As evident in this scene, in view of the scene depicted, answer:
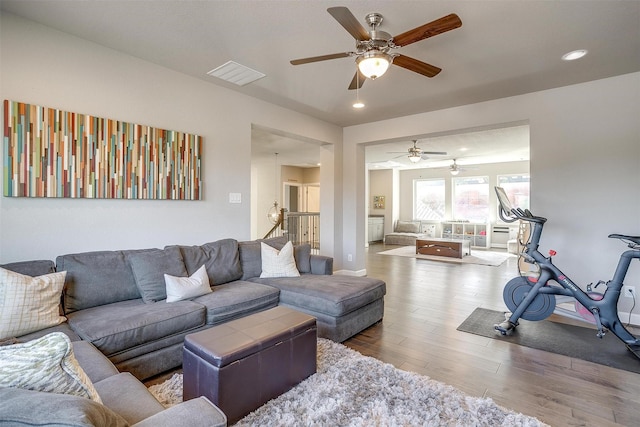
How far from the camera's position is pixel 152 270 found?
109 inches

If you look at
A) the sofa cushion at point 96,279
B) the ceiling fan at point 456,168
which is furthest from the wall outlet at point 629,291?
the ceiling fan at point 456,168

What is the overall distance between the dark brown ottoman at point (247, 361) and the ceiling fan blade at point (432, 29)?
2115 millimetres

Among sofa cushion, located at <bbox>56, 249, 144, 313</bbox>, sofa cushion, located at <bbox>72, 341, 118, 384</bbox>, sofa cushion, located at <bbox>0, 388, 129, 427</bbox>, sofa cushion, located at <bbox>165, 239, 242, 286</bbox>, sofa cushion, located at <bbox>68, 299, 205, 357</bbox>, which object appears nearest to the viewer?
sofa cushion, located at <bbox>0, 388, 129, 427</bbox>

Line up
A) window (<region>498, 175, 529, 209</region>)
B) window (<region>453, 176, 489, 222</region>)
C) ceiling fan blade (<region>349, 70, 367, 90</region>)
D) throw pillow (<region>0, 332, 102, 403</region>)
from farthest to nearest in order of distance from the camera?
1. window (<region>453, 176, 489, 222</region>)
2. window (<region>498, 175, 529, 209</region>)
3. ceiling fan blade (<region>349, 70, 367, 90</region>)
4. throw pillow (<region>0, 332, 102, 403</region>)

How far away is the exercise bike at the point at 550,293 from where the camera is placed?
2.77 m

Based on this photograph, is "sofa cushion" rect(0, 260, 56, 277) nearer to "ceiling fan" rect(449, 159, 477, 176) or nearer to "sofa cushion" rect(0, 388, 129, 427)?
"sofa cushion" rect(0, 388, 129, 427)

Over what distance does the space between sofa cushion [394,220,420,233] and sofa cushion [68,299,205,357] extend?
30.7 ft

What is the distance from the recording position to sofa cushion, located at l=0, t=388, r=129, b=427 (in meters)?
0.66

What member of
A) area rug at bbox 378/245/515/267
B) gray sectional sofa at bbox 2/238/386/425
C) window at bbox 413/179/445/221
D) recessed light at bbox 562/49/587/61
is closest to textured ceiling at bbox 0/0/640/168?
recessed light at bbox 562/49/587/61

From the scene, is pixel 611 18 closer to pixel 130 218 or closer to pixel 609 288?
pixel 609 288

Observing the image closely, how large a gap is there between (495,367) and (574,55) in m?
3.00

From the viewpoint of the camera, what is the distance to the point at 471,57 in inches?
119

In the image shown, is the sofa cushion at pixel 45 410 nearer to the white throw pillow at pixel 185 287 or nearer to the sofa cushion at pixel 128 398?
the sofa cushion at pixel 128 398

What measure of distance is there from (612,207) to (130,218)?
5238mm
